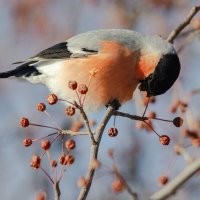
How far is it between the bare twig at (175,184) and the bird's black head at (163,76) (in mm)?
1623

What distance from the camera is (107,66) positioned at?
3.21 metres

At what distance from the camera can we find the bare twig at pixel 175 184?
53.0 inches

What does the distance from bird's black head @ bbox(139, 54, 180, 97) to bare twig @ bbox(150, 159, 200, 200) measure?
1.62m

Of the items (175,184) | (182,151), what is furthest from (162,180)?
(175,184)

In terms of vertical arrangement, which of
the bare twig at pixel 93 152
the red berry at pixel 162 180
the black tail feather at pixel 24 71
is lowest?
the black tail feather at pixel 24 71

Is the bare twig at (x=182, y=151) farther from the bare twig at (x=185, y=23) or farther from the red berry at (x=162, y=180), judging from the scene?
the bare twig at (x=185, y=23)

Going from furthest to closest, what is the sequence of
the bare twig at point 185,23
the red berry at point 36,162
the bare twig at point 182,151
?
the bare twig at point 185,23 < the red berry at point 36,162 < the bare twig at point 182,151

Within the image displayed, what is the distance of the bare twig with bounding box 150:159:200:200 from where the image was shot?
4.42 feet

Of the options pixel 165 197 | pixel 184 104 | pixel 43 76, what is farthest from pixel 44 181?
pixel 165 197

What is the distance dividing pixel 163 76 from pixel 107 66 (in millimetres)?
379

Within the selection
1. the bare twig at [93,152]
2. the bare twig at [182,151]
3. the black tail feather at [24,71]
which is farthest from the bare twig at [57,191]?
the black tail feather at [24,71]

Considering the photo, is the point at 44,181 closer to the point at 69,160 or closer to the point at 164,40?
the point at 164,40

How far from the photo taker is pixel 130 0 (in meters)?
4.17

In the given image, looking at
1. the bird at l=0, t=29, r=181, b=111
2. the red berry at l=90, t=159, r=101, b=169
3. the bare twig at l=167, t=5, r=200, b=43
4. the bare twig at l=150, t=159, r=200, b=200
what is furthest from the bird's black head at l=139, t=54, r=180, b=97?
the bare twig at l=150, t=159, r=200, b=200
